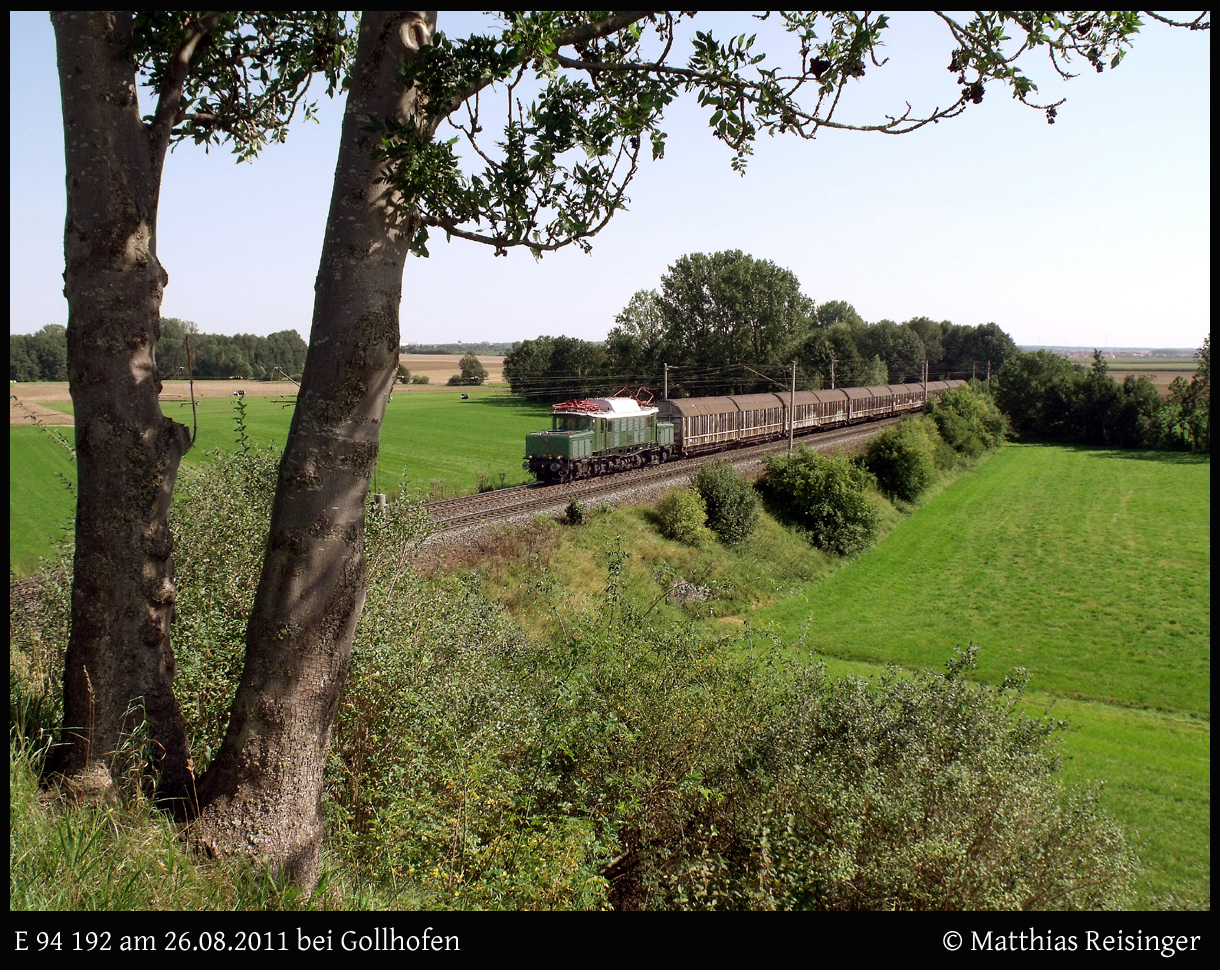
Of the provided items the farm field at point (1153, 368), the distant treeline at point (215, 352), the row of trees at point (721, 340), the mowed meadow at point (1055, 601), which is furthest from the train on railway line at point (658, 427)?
the farm field at point (1153, 368)

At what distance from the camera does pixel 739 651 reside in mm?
9414

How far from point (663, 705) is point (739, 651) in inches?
86.4

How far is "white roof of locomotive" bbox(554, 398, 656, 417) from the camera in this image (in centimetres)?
2672

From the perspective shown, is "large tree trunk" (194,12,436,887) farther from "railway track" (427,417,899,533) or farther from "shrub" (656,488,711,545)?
"shrub" (656,488,711,545)

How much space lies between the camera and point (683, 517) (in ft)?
80.4

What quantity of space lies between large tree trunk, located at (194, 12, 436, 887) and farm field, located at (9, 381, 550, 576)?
534 centimetres

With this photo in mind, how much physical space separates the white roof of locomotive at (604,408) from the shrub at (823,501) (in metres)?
6.27

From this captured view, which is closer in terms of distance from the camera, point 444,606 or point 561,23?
point 561,23

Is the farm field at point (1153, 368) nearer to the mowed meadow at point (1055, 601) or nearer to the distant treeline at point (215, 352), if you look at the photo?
the mowed meadow at point (1055, 601)

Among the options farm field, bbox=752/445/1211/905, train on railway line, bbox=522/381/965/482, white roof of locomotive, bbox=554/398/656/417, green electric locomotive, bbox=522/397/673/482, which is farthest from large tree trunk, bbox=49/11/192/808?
white roof of locomotive, bbox=554/398/656/417

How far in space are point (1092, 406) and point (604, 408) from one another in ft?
185

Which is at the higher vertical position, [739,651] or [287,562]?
[287,562]
